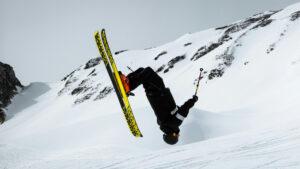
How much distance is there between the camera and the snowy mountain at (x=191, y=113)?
10797 mm

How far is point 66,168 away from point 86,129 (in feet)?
37.6

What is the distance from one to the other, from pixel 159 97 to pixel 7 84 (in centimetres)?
9560

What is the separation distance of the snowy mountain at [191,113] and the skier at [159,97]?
1606 millimetres

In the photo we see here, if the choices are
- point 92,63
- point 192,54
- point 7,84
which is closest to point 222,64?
point 192,54

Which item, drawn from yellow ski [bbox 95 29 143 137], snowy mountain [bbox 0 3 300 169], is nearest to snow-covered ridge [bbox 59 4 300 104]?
snowy mountain [bbox 0 3 300 169]

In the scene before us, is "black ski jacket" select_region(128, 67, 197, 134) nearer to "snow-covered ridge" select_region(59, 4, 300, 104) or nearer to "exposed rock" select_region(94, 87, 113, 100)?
"snow-covered ridge" select_region(59, 4, 300, 104)

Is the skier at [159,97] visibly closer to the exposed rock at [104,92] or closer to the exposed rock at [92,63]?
the exposed rock at [104,92]

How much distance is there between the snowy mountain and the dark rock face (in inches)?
92.8

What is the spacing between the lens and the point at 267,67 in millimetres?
45875

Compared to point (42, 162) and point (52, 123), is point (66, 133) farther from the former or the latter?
point (52, 123)

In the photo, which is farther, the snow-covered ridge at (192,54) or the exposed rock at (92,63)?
the exposed rock at (92,63)

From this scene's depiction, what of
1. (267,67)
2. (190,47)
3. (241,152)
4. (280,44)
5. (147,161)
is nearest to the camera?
(241,152)

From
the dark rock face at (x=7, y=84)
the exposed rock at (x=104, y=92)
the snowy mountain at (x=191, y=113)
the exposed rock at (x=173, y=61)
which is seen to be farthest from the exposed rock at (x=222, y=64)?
the dark rock face at (x=7, y=84)

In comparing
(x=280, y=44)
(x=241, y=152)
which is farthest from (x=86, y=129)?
(x=280, y=44)
